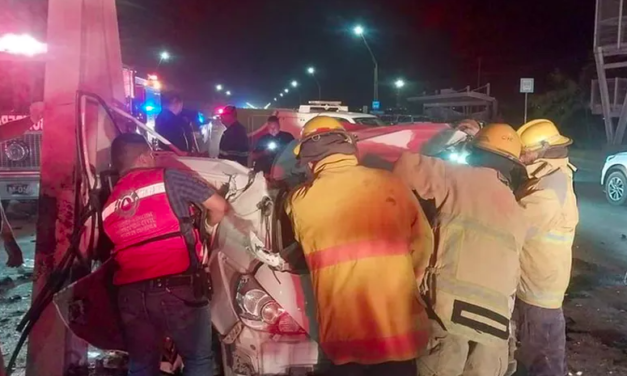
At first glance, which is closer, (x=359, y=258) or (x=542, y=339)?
(x=359, y=258)

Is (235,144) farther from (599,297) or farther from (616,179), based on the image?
(616,179)

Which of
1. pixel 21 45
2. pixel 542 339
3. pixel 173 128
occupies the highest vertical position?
pixel 21 45

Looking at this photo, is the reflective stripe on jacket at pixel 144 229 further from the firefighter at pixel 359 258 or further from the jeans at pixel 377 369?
the jeans at pixel 377 369

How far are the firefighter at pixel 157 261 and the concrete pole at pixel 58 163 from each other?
0.69 meters

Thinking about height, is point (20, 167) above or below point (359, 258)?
above

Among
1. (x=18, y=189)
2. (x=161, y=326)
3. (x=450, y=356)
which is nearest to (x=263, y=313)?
(x=161, y=326)

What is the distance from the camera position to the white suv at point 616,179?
1249 cm

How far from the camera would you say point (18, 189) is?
1018 cm

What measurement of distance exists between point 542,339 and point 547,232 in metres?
0.66

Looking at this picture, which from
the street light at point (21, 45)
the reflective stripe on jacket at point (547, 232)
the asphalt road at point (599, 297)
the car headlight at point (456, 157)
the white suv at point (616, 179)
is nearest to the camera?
the reflective stripe on jacket at point (547, 232)

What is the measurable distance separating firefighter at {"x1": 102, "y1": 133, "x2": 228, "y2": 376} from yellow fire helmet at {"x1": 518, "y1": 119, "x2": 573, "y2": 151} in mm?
1918

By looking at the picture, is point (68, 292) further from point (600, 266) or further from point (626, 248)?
point (626, 248)

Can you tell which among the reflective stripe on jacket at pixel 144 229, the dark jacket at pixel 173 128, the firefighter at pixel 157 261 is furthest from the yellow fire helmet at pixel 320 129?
the dark jacket at pixel 173 128

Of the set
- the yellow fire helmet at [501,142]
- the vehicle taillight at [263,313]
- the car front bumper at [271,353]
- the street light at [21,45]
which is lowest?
the car front bumper at [271,353]
